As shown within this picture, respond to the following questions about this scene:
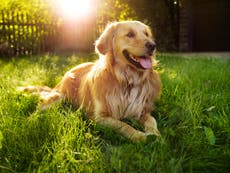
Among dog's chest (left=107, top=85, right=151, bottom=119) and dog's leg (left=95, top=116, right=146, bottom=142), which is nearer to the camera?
dog's leg (left=95, top=116, right=146, bottom=142)

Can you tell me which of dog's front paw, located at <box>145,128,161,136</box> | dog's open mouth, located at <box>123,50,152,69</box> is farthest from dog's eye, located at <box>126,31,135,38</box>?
dog's front paw, located at <box>145,128,161,136</box>

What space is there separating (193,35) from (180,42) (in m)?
0.87

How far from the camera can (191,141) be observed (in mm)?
2455

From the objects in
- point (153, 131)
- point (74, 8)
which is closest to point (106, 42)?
point (153, 131)

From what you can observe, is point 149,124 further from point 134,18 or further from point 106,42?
point 134,18

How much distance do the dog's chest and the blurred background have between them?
980 centimetres

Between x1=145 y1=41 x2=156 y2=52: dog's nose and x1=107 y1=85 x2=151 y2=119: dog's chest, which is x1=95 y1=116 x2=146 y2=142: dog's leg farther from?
x1=145 y1=41 x2=156 y2=52: dog's nose

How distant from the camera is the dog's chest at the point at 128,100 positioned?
3346 millimetres

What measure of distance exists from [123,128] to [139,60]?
0.79 meters

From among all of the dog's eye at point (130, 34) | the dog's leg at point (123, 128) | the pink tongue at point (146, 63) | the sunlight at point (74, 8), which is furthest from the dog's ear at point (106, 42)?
the sunlight at point (74, 8)

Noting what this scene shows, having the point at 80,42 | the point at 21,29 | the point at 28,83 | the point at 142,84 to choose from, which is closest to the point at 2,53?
the point at 21,29

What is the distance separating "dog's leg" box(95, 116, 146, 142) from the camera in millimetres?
2768

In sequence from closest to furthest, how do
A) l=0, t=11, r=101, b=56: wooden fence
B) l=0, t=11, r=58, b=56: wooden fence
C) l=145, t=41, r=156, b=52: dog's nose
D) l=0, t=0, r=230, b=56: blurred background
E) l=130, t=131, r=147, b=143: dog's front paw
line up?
l=130, t=131, r=147, b=143: dog's front paw
l=145, t=41, r=156, b=52: dog's nose
l=0, t=11, r=58, b=56: wooden fence
l=0, t=11, r=101, b=56: wooden fence
l=0, t=0, r=230, b=56: blurred background

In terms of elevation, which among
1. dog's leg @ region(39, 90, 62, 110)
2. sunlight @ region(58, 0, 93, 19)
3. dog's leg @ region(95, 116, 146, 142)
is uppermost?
sunlight @ region(58, 0, 93, 19)
